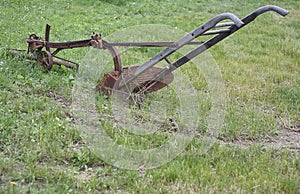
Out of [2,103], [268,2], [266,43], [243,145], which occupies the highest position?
[268,2]

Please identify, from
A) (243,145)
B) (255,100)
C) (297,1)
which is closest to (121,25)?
(255,100)

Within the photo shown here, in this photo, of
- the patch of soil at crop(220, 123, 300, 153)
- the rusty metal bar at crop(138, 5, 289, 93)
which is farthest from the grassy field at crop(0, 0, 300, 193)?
the rusty metal bar at crop(138, 5, 289, 93)

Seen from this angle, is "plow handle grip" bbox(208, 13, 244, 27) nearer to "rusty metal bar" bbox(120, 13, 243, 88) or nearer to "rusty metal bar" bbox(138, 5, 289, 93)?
"rusty metal bar" bbox(120, 13, 243, 88)

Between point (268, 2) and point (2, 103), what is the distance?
32.6 ft

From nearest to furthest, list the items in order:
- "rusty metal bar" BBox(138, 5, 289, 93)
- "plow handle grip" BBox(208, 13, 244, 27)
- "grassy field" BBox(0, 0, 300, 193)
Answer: "grassy field" BBox(0, 0, 300, 193) → "plow handle grip" BBox(208, 13, 244, 27) → "rusty metal bar" BBox(138, 5, 289, 93)

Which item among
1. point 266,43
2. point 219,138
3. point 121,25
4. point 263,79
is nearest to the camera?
point 219,138

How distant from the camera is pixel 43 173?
9.37 feet

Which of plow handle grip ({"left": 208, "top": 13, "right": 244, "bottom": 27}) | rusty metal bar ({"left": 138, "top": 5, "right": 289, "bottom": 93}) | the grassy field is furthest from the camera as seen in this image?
rusty metal bar ({"left": 138, "top": 5, "right": 289, "bottom": 93})

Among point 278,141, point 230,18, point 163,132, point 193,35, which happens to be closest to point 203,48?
point 193,35

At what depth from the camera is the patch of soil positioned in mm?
3658

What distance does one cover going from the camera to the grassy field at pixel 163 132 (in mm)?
2875

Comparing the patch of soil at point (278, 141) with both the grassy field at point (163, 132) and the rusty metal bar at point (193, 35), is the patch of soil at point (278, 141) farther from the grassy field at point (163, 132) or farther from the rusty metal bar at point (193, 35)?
the rusty metal bar at point (193, 35)

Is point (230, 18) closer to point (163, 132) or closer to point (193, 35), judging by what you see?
point (193, 35)

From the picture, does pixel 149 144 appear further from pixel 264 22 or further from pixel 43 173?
pixel 264 22
